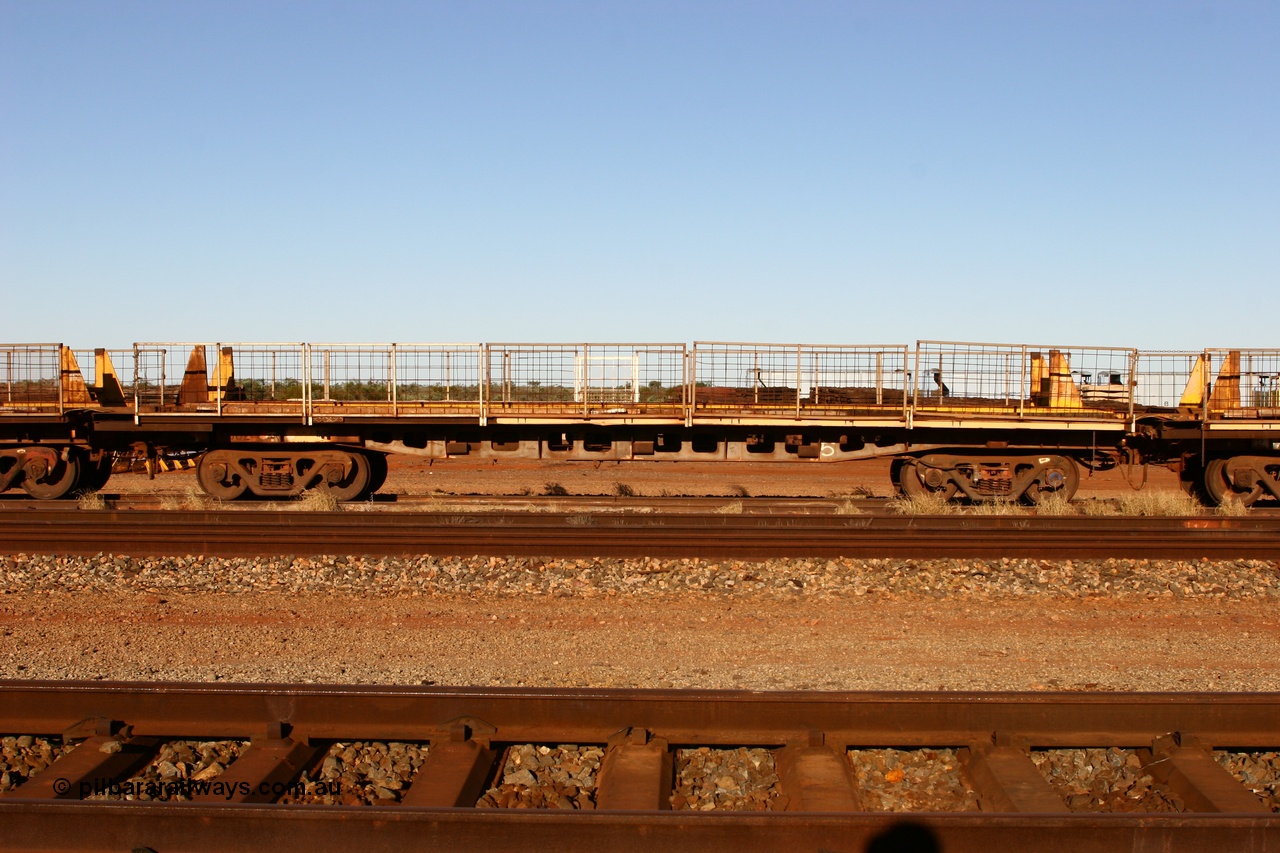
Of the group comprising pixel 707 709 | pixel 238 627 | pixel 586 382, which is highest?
pixel 586 382

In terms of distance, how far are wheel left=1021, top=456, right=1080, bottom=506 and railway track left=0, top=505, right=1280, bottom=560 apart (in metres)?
2.90

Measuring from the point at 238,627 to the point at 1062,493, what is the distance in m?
12.9

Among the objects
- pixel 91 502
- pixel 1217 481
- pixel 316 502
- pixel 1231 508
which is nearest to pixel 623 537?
pixel 316 502

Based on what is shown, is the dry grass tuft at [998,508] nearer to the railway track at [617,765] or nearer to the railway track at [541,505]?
the railway track at [541,505]

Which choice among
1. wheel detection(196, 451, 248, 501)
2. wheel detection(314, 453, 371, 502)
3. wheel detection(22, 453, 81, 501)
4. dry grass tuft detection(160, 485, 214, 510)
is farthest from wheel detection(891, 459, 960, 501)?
wheel detection(22, 453, 81, 501)

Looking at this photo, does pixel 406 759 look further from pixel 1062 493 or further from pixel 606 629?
pixel 1062 493

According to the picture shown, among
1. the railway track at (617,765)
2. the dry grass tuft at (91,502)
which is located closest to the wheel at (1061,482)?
the railway track at (617,765)

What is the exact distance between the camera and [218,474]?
16375 mm

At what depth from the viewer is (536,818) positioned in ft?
12.4

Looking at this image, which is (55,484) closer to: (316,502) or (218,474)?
(218,474)

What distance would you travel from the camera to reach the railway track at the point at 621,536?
10969mm

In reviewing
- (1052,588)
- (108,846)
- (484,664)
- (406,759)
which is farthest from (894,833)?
(1052,588)

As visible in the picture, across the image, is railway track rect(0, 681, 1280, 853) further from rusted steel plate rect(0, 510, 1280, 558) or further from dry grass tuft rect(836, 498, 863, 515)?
dry grass tuft rect(836, 498, 863, 515)

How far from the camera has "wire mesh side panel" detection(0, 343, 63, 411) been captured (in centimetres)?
1722
